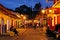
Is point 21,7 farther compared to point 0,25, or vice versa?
point 21,7

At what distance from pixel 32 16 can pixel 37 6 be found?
26865 mm

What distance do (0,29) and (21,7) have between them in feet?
500

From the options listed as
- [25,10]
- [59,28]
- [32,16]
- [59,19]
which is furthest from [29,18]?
[59,28]

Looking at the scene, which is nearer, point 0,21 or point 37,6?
point 0,21

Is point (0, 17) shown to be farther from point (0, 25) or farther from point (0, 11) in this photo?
point (0, 11)

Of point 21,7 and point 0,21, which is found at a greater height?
point 21,7

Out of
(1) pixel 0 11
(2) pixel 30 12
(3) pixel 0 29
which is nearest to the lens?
(1) pixel 0 11

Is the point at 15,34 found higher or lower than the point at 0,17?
lower

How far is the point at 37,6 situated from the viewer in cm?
19850

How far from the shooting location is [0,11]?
3719 cm

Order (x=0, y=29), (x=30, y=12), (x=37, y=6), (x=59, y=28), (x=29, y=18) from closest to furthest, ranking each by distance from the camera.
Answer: (x=59, y=28), (x=0, y=29), (x=29, y=18), (x=30, y=12), (x=37, y=6)

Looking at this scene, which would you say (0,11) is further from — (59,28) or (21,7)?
(21,7)

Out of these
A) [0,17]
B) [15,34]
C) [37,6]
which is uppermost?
[37,6]

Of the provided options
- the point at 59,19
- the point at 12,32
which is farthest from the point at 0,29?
the point at 59,19
